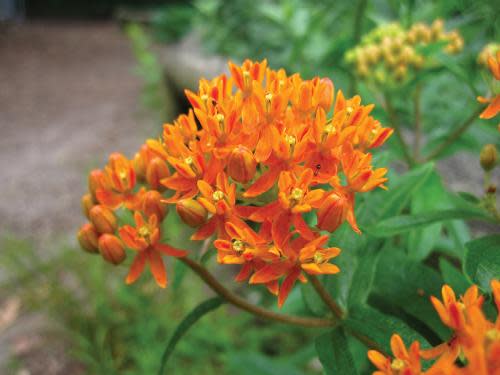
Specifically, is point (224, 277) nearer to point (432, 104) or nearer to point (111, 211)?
point (432, 104)

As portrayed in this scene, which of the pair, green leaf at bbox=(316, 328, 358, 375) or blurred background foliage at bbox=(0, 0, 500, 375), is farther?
blurred background foliage at bbox=(0, 0, 500, 375)

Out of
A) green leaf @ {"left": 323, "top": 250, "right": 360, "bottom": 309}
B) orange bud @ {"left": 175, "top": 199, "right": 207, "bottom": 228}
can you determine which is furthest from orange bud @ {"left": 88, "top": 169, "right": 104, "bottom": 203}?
green leaf @ {"left": 323, "top": 250, "right": 360, "bottom": 309}

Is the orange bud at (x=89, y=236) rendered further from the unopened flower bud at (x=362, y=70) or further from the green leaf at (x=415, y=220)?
the unopened flower bud at (x=362, y=70)

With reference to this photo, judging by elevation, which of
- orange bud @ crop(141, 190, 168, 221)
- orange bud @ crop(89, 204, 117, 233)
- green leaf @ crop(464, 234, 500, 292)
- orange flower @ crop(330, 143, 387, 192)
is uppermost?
orange flower @ crop(330, 143, 387, 192)

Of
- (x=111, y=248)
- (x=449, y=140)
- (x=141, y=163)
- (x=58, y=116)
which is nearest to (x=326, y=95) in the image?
(x=141, y=163)

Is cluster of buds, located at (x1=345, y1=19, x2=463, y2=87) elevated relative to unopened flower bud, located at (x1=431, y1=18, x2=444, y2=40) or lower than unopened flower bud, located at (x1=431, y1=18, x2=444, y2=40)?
lower

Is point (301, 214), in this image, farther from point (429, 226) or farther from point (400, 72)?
point (400, 72)

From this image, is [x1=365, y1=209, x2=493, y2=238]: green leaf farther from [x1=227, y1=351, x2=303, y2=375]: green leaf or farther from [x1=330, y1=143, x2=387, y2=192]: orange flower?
[x1=227, y1=351, x2=303, y2=375]: green leaf

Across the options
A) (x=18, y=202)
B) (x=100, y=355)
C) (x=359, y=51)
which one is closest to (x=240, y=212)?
(x=359, y=51)
